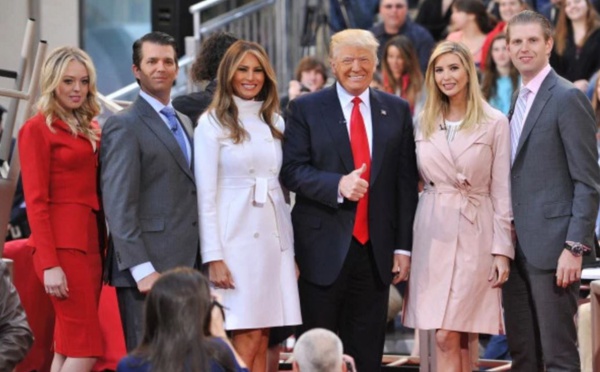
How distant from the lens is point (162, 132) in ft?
18.6

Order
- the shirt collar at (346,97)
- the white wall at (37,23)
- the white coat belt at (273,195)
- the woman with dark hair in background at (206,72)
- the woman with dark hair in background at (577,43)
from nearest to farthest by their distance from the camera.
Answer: the white coat belt at (273,195), the shirt collar at (346,97), the woman with dark hair in background at (206,72), the woman with dark hair in background at (577,43), the white wall at (37,23)

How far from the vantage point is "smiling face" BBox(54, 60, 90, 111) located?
229 inches

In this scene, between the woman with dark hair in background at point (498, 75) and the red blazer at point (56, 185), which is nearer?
the red blazer at point (56, 185)

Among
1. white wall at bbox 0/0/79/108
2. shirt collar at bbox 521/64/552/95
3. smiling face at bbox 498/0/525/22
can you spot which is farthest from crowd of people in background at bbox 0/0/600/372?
smiling face at bbox 498/0/525/22

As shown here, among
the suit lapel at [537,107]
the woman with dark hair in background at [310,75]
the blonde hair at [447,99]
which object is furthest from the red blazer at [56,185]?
the woman with dark hair in background at [310,75]

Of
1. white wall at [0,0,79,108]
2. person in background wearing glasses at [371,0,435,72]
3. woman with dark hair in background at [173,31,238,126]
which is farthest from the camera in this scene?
white wall at [0,0,79,108]

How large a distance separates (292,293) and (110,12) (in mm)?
7085

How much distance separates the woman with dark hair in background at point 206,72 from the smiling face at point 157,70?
35 cm

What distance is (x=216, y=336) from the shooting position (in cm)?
430

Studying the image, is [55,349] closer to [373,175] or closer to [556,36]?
[373,175]

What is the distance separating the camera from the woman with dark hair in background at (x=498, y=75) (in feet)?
31.2

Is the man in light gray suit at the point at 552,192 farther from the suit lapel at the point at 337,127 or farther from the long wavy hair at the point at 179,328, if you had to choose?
the long wavy hair at the point at 179,328

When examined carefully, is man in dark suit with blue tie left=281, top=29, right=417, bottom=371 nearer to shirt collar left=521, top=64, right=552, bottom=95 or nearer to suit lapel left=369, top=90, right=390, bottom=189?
suit lapel left=369, top=90, right=390, bottom=189

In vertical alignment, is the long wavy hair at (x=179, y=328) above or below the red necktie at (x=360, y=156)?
below
